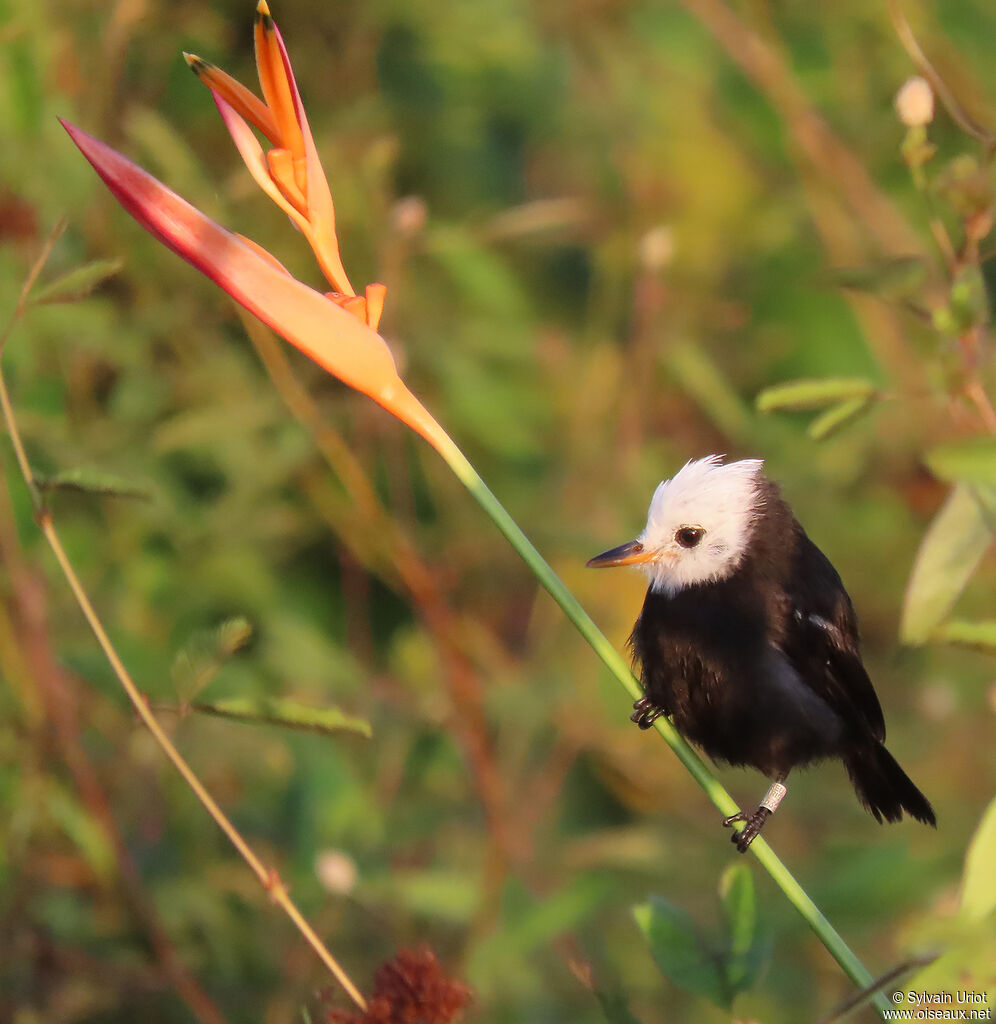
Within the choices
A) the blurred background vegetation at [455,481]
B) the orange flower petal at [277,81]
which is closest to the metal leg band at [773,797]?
the blurred background vegetation at [455,481]

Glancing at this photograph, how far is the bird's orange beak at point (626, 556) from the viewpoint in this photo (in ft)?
6.43

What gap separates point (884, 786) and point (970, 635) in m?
0.77

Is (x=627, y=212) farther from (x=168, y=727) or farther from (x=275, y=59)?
(x=275, y=59)

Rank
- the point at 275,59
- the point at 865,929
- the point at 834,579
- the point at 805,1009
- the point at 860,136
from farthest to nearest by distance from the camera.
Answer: the point at 860,136 → the point at 805,1009 → the point at 865,929 → the point at 834,579 → the point at 275,59

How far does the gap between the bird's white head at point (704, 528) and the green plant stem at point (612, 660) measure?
0.71m

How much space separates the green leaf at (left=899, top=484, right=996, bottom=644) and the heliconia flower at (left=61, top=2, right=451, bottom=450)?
0.52 metres

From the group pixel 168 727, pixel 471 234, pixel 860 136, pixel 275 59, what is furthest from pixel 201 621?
pixel 860 136

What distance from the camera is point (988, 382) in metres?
3.28

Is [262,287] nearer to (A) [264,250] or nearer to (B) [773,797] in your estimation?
(A) [264,250]

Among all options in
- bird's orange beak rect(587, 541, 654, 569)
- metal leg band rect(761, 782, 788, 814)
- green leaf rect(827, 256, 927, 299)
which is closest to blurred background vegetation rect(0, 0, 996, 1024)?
metal leg band rect(761, 782, 788, 814)

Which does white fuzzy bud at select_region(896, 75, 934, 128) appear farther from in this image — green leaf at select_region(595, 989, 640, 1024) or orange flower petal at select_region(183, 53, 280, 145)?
green leaf at select_region(595, 989, 640, 1024)

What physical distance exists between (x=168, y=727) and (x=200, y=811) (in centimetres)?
19

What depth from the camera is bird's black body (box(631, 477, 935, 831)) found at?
1.92 metres

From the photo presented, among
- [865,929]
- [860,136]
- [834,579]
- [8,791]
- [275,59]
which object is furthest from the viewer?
[860,136]
